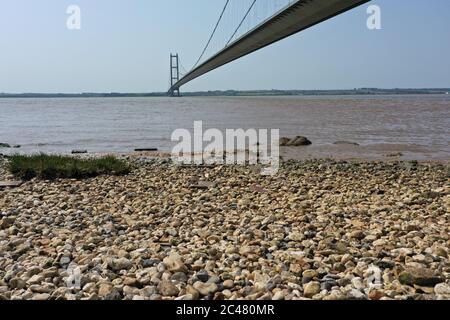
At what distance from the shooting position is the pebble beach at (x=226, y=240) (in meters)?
2.63

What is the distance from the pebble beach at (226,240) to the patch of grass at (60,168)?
1.79 feet

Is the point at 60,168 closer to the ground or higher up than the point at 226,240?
higher up

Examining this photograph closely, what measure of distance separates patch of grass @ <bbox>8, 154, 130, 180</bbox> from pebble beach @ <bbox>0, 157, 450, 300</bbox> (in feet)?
1.79

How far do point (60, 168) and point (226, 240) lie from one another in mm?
4255

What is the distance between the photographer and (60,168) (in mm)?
7020

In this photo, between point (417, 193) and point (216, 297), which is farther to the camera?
point (417, 193)

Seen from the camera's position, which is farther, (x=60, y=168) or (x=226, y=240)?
(x=60, y=168)

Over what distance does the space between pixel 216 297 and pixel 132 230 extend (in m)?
1.64

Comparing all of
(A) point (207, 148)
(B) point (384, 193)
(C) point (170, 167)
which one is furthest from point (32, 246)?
(A) point (207, 148)

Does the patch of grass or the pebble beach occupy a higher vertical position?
the patch of grass

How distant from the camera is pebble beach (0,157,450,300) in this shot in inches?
104

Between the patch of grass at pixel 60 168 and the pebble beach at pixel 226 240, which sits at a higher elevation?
the patch of grass at pixel 60 168

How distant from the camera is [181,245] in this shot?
3494mm
